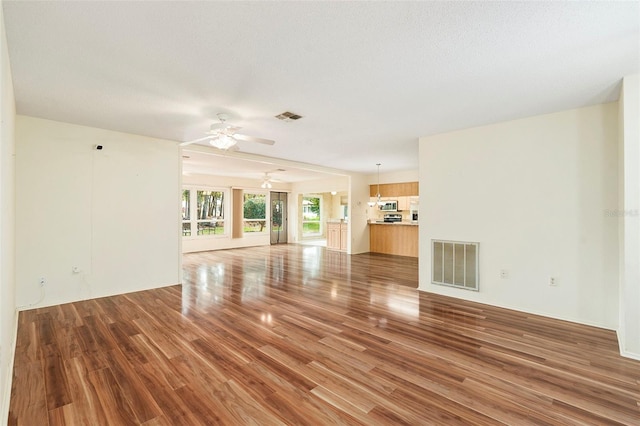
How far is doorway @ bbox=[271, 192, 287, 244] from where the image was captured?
11.8m

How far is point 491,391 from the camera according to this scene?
212 centimetres

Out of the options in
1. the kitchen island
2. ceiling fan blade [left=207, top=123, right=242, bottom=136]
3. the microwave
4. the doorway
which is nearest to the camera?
ceiling fan blade [left=207, top=123, right=242, bottom=136]

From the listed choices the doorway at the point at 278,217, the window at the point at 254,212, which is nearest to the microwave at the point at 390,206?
the doorway at the point at 278,217

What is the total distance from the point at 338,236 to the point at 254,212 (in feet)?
12.0

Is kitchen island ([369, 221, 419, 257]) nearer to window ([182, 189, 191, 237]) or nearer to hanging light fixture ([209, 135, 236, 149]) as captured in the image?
window ([182, 189, 191, 237])

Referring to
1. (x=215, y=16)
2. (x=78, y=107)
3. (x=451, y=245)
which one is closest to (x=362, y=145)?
(x=451, y=245)

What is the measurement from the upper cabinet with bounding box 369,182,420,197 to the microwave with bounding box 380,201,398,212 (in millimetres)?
332

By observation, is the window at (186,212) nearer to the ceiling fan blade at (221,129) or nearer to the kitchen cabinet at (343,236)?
the kitchen cabinet at (343,236)

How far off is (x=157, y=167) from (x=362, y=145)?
12.2ft

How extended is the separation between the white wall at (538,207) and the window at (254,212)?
7759mm

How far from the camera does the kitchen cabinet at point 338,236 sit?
9461mm

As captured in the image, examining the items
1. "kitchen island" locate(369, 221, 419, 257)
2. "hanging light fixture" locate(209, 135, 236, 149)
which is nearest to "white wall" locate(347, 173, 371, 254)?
"kitchen island" locate(369, 221, 419, 257)

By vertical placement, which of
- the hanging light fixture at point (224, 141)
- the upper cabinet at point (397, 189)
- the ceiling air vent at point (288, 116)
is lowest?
the upper cabinet at point (397, 189)

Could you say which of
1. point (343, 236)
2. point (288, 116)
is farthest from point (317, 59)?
point (343, 236)
